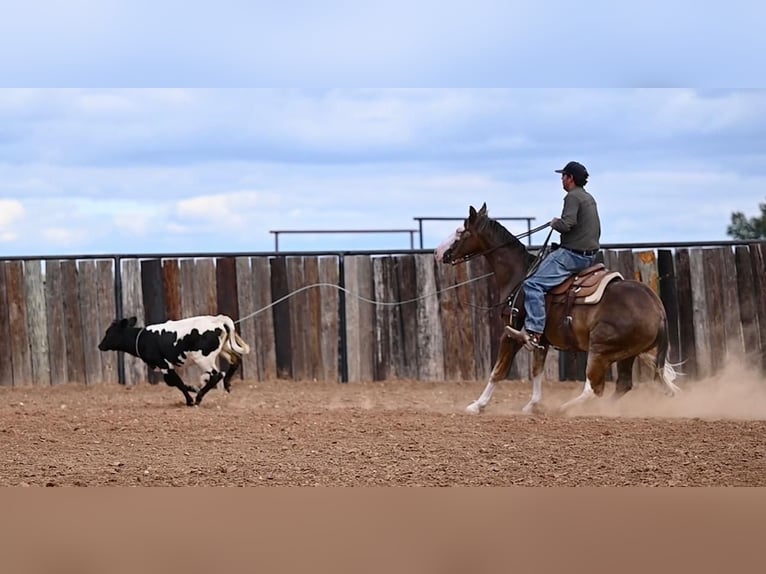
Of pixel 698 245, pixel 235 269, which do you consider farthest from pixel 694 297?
pixel 235 269

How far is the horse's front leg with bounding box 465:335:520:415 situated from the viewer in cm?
1227

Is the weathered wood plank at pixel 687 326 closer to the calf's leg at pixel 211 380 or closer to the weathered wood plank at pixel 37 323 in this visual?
the calf's leg at pixel 211 380

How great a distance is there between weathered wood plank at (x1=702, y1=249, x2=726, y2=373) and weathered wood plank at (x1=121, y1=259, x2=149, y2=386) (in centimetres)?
869

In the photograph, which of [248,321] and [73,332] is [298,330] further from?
[73,332]

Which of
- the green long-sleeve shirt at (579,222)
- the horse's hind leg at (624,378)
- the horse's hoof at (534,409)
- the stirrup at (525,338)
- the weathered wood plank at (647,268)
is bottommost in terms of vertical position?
the horse's hoof at (534,409)

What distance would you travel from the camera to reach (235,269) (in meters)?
17.1

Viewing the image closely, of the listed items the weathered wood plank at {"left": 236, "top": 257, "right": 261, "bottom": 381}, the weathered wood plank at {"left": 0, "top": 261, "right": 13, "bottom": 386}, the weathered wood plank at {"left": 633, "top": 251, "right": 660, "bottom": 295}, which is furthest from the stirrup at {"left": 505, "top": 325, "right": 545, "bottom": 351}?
the weathered wood plank at {"left": 0, "top": 261, "right": 13, "bottom": 386}

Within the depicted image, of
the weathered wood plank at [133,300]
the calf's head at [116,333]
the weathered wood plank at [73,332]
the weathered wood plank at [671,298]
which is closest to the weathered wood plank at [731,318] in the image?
the weathered wood plank at [671,298]

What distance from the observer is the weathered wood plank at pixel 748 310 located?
1641 centimetres

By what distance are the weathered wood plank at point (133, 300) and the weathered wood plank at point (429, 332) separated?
170 inches

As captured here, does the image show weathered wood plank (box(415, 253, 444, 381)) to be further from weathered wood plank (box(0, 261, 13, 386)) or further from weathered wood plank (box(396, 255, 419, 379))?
weathered wood plank (box(0, 261, 13, 386))

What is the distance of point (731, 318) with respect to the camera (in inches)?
648

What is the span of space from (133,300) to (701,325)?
28.7 feet

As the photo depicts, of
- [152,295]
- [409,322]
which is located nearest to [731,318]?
[409,322]
